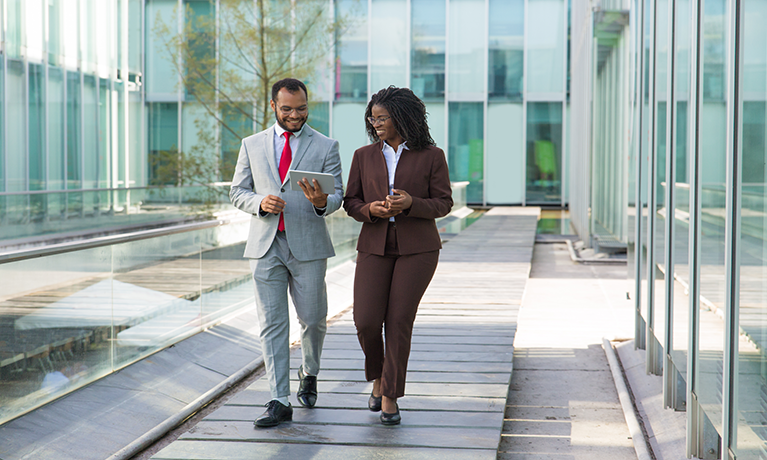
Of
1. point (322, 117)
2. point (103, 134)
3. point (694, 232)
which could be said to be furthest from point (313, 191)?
point (322, 117)

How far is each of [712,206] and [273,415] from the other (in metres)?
2.23

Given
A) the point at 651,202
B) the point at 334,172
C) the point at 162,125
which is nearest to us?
the point at 334,172

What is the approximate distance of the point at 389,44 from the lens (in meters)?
27.7

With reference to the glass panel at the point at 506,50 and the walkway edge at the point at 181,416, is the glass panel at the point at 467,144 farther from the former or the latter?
the walkway edge at the point at 181,416

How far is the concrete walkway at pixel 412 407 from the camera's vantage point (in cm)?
341

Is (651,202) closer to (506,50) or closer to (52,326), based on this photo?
(52,326)

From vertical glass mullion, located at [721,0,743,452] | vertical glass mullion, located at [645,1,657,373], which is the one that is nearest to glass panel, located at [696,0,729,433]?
vertical glass mullion, located at [721,0,743,452]

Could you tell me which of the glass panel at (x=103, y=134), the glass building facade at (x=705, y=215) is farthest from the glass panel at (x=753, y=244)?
the glass panel at (x=103, y=134)

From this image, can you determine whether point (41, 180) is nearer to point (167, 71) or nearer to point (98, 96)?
point (98, 96)

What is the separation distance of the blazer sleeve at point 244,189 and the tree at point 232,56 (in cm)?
1157

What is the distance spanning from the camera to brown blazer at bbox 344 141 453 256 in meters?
3.60

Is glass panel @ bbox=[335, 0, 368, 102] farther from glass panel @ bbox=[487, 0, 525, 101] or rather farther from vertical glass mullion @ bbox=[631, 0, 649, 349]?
vertical glass mullion @ bbox=[631, 0, 649, 349]

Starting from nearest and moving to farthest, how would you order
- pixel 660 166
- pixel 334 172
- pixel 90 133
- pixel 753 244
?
pixel 753 244 → pixel 334 172 → pixel 660 166 → pixel 90 133

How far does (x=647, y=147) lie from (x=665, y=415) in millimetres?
2063
